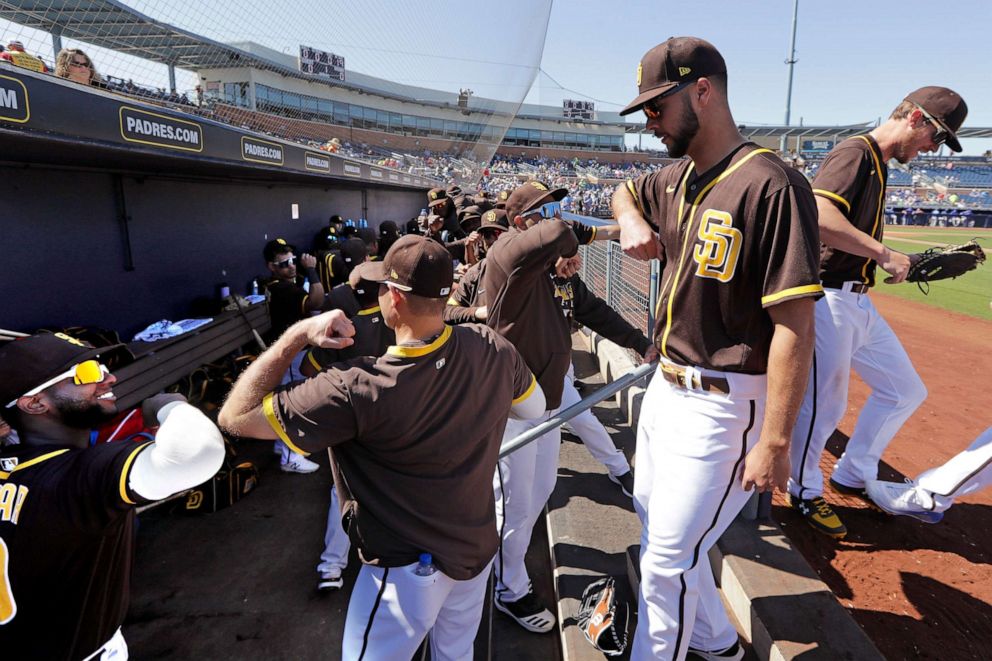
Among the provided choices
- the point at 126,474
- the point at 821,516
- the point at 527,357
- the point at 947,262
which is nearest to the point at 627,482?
the point at 821,516

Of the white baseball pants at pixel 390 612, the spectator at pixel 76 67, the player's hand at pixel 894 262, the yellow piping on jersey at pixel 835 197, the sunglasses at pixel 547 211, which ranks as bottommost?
the white baseball pants at pixel 390 612

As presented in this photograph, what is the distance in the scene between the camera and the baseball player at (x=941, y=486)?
2.46 m

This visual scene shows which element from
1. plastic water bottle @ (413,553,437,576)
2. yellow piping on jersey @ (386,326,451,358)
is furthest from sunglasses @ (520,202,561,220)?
plastic water bottle @ (413,553,437,576)

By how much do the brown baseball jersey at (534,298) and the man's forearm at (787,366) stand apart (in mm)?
1131

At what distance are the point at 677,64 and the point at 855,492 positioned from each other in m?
2.82

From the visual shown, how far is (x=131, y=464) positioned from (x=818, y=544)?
300cm

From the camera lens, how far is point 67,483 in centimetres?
144

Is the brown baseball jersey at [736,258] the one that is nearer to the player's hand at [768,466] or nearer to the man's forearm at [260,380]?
the player's hand at [768,466]

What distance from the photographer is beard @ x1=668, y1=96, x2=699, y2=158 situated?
1.62m

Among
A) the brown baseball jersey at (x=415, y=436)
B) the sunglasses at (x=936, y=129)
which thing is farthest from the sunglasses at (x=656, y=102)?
the sunglasses at (x=936, y=129)

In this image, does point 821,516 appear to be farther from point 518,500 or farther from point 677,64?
point 677,64

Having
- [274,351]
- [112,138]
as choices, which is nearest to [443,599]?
[274,351]

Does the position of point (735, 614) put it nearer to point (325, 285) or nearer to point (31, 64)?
point (31, 64)

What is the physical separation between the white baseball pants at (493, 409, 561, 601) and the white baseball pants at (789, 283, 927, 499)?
4.36 feet
